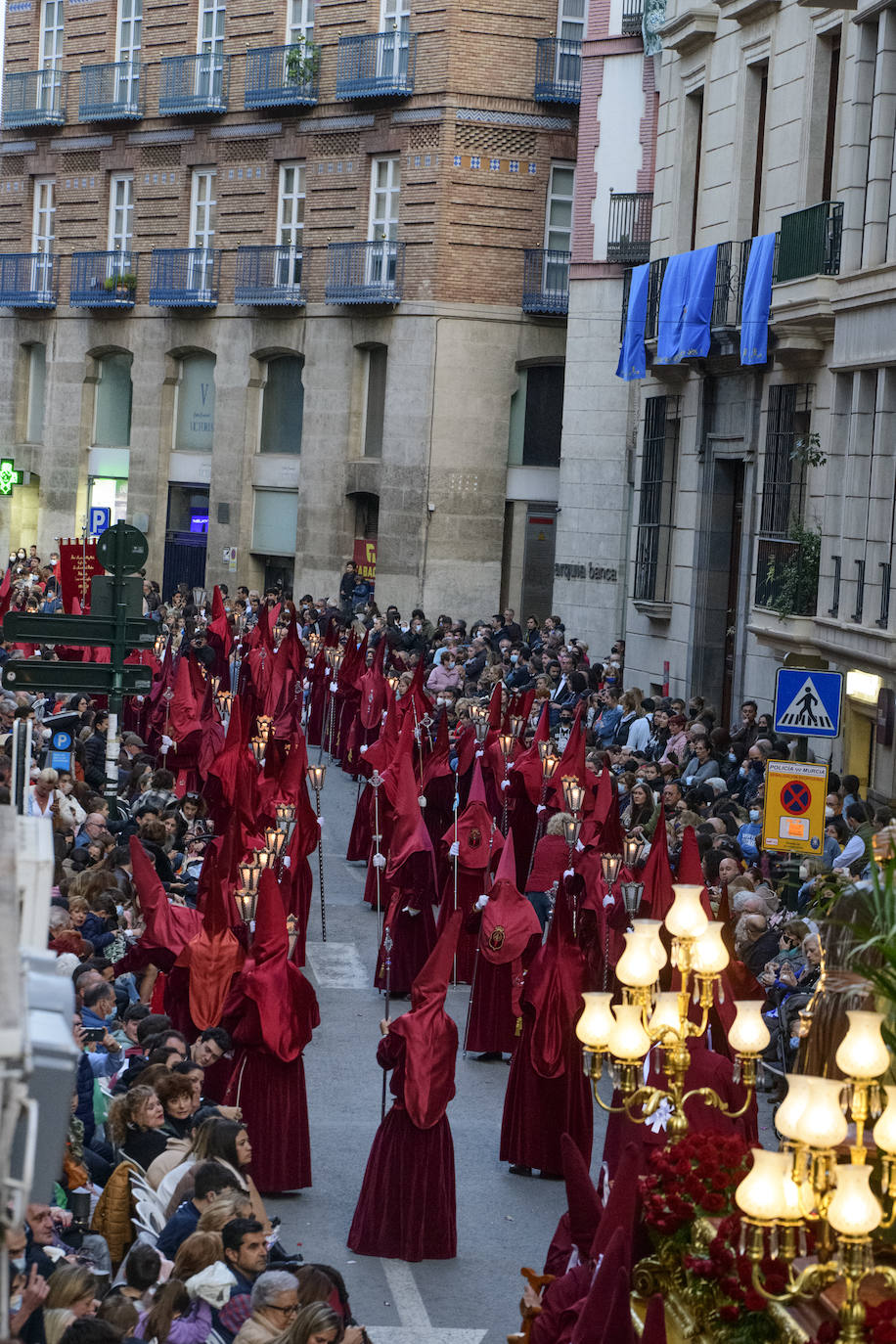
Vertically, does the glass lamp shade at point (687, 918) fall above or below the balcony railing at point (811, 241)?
below

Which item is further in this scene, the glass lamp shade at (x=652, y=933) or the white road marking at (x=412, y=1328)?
the white road marking at (x=412, y=1328)

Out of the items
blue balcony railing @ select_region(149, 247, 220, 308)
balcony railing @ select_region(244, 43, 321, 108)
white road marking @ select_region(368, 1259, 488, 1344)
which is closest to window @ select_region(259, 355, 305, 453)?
blue balcony railing @ select_region(149, 247, 220, 308)

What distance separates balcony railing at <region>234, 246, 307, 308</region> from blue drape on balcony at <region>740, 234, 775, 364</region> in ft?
62.3

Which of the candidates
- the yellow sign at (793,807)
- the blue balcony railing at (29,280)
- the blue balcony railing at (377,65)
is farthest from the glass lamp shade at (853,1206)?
the blue balcony railing at (29,280)

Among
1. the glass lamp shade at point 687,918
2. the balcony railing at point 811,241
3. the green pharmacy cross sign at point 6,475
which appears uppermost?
the balcony railing at point 811,241

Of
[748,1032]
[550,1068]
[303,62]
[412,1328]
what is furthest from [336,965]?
[303,62]

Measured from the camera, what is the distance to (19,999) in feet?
12.2

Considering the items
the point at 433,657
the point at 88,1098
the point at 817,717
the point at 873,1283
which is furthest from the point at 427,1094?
the point at 433,657

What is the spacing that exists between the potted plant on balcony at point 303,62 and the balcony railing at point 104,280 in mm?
6573

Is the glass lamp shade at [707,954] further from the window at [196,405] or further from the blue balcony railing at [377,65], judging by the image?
the window at [196,405]

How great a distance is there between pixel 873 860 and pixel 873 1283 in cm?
145

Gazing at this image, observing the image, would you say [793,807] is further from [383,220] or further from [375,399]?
[383,220]

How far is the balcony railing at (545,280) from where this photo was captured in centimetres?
4025

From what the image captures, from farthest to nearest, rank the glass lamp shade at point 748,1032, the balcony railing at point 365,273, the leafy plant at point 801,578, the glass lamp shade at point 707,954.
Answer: the balcony railing at point 365,273 → the leafy plant at point 801,578 → the glass lamp shade at point 707,954 → the glass lamp shade at point 748,1032
